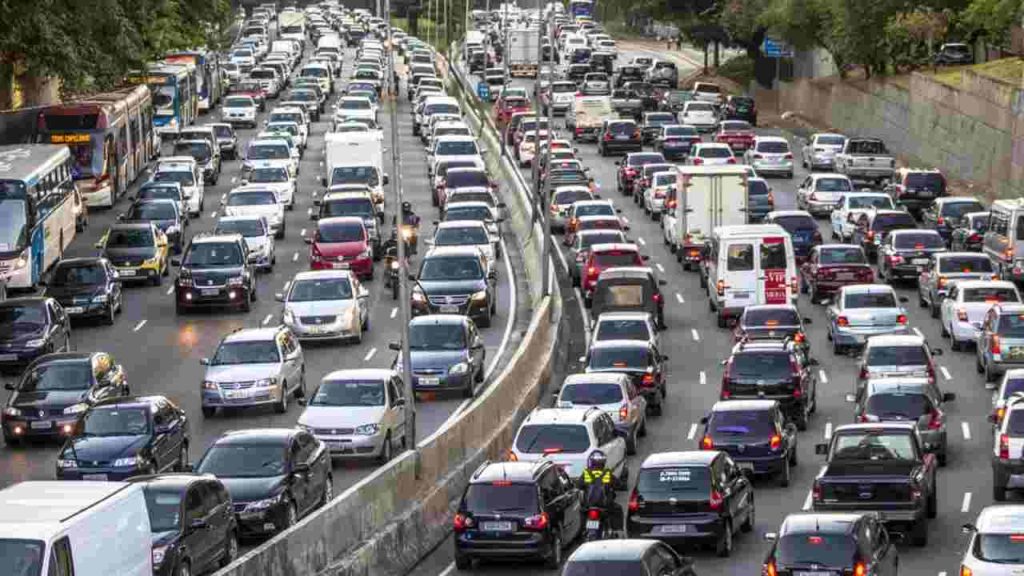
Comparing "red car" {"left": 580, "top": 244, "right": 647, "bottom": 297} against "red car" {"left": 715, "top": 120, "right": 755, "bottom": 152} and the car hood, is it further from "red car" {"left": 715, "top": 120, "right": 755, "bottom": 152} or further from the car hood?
"red car" {"left": 715, "top": 120, "right": 755, "bottom": 152}

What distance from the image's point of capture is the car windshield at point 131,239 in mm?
59775

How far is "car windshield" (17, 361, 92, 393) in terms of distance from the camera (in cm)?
4078

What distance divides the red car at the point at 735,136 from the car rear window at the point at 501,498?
6201 centimetres

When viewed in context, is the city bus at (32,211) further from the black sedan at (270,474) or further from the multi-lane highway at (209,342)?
the black sedan at (270,474)

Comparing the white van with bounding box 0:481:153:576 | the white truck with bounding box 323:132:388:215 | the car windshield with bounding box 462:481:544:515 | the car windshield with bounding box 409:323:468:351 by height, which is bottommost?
the white truck with bounding box 323:132:388:215

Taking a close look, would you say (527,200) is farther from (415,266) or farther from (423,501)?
(423,501)

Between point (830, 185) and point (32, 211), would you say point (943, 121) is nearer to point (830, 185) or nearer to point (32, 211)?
point (830, 185)

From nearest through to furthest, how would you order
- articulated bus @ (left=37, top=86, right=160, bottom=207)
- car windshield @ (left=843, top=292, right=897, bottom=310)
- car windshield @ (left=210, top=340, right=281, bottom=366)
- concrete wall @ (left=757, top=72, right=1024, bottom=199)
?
car windshield @ (left=210, top=340, right=281, bottom=366) < car windshield @ (left=843, top=292, right=897, bottom=310) < articulated bus @ (left=37, top=86, right=160, bottom=207) < concrete wall @ (left=757, top=72, right=1024, bottom=199)

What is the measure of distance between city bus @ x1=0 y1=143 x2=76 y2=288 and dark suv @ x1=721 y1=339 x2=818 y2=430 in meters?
19.3

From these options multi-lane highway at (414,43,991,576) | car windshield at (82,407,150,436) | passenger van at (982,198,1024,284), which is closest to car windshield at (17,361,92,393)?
car windshield at (82,407,150,436)

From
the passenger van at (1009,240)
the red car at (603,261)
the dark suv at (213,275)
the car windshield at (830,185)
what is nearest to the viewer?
the dark suv at (213,275)

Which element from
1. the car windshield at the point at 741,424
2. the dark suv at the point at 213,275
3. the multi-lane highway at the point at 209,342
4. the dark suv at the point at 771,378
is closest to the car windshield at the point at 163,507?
the multi-lane highway at the point at 209,342

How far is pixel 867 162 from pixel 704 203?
2059 centimetres

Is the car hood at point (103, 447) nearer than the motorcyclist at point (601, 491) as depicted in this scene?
No
